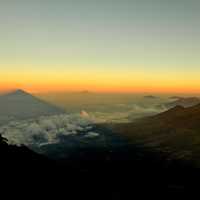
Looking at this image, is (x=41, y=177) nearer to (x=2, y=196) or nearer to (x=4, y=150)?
(x=4, y=150)

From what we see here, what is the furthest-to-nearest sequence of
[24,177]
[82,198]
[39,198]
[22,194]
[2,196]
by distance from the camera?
[82,198], [24,177], [39,198], [22,194], [2,196]

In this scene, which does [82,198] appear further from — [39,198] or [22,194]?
[22,194]

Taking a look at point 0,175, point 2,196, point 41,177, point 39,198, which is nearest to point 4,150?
point 41,177

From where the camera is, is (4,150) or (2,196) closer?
(2,196)

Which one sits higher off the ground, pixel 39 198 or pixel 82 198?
pixel 39 198

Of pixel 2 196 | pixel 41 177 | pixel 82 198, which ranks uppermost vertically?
pixel 2 196

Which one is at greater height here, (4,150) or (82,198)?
(4,150)

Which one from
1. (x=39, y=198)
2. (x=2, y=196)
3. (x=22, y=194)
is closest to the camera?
(x=2, y=196)

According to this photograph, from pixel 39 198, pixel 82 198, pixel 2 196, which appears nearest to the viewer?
pixel 2 196

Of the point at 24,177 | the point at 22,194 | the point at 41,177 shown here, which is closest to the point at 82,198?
the point at 41,177
